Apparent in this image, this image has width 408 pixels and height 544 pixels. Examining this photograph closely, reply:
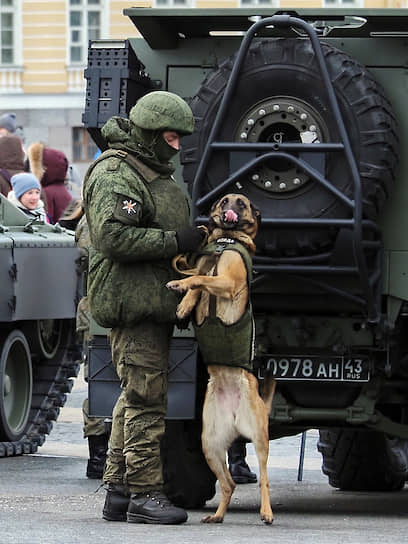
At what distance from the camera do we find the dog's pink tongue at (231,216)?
892 centimetres

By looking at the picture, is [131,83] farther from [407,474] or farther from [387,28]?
[407,474]

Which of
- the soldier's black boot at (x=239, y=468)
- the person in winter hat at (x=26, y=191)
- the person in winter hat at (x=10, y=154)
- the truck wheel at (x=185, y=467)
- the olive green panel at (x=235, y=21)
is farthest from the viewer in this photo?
the person in winter hat at (x=10, y=154)

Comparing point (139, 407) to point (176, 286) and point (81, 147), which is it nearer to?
point (176, 286)

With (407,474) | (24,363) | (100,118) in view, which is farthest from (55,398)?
(100,118)

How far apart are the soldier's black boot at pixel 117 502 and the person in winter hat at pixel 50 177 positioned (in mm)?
9355

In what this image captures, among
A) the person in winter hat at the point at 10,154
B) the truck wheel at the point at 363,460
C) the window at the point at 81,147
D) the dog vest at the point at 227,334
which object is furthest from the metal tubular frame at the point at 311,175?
the window at the point at 81,147

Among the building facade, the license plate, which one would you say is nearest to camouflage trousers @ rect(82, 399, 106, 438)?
the license plate

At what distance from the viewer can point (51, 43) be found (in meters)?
44.1

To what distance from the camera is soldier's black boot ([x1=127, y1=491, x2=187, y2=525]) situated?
888cm

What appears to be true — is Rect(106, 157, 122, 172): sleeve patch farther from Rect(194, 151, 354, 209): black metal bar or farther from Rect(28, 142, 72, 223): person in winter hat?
Rect(28, 142, 72, 223): person in winter hat

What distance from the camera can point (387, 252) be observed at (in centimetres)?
962

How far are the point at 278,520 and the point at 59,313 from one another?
6.39m

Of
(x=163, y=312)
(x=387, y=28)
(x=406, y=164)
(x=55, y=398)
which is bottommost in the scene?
(x=55, y=398)

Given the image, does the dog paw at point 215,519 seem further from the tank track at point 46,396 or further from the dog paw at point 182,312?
the tank track at point 46,396
